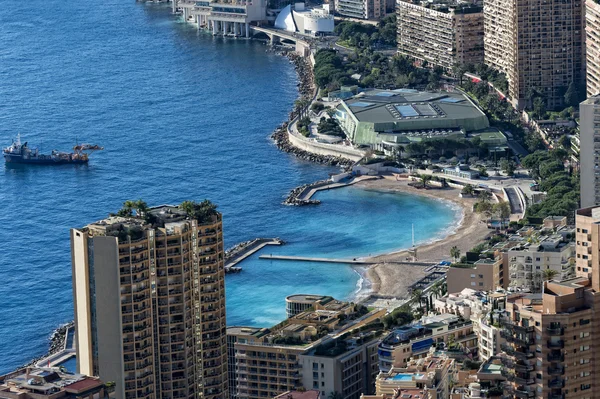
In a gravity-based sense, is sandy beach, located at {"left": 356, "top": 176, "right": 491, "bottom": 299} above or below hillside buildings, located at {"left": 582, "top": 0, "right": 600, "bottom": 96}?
below

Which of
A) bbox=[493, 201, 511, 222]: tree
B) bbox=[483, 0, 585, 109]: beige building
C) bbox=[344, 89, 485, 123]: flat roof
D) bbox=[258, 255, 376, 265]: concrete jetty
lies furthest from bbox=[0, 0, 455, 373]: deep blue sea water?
bbox=[483, 0, 585, 109]: beige building

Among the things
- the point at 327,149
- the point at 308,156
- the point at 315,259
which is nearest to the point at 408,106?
the point at 327,149

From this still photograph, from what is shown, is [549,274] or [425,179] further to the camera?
[425,179]

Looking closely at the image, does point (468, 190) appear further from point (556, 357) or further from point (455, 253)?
point (556, 357)

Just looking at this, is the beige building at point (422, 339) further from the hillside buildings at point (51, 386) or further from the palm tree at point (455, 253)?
the palm tree at point (455, 253)

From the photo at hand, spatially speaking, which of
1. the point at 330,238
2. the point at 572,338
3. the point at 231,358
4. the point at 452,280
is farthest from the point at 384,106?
the point at 572,338

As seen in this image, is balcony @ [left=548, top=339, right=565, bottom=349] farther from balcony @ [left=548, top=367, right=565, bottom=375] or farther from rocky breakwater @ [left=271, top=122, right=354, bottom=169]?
rocky breakwater @ [left=271, top=122, right=354, bottom=169]

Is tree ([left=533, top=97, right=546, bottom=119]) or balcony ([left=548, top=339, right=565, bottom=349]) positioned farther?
tree ([left=533, top=97, right=546, bottom=119])
